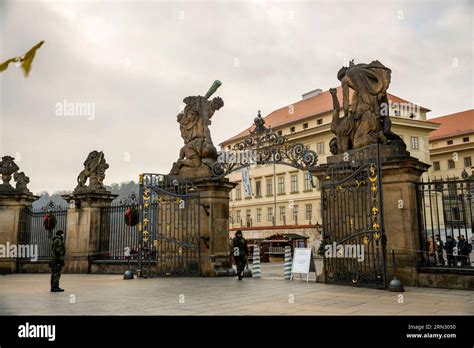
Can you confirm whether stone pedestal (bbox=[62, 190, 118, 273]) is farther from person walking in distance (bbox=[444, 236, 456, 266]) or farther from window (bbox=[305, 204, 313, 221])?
window (bbox=[305, 204, 313, 221])

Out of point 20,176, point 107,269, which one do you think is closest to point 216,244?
point 107,269

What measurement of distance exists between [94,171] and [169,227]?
570 centimetres

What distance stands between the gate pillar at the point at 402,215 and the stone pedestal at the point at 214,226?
19.4 ft

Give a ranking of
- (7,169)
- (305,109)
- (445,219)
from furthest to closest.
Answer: (305,109), (7,169), (445,219)

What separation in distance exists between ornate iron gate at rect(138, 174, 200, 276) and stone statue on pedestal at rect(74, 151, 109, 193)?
4511 millimetres

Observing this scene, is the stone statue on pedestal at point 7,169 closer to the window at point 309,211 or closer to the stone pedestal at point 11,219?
the stone pedestal at point 11,219

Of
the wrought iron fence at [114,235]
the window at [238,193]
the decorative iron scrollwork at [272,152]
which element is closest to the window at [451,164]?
the window at [238,193]

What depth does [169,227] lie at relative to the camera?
15992mm

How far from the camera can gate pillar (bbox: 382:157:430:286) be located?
442 inches

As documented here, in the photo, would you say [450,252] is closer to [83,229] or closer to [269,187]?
[83,229]

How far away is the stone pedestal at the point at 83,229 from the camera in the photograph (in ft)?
61.6

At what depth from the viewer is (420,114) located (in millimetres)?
52500

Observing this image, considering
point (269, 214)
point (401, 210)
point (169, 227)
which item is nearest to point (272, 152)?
point (169, 227)

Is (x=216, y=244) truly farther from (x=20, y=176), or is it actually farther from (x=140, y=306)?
(x=20, y=176)
